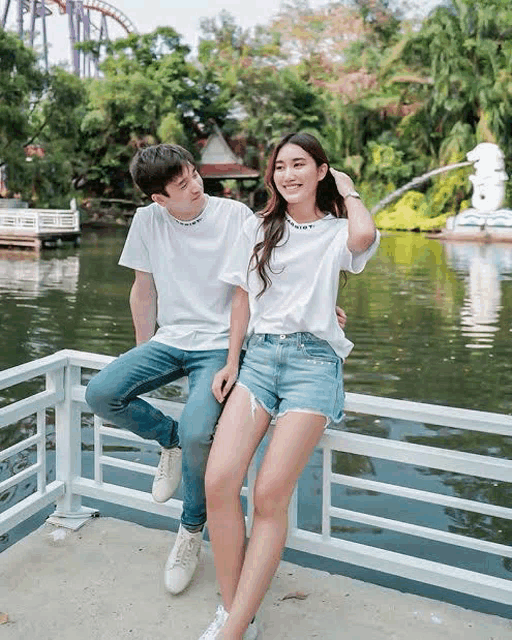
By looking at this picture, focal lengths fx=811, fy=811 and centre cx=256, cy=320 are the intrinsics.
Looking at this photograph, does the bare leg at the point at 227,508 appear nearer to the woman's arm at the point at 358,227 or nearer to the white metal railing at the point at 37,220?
the woman's arm at the point at 358,227

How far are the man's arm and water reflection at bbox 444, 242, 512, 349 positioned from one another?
5531mm

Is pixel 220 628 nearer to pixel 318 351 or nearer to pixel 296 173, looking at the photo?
pixel 318 351

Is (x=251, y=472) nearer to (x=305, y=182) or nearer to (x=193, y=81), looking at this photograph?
(x=305, y=182)

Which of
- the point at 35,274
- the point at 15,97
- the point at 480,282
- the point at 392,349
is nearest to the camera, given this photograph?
the point at 392,349

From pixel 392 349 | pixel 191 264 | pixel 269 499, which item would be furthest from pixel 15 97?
pixel 269 499

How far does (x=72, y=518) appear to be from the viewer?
2467 millimetres

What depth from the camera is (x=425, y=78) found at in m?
26.0

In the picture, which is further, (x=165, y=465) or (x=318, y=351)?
(x=165, y=465)

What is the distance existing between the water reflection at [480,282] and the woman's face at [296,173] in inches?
224

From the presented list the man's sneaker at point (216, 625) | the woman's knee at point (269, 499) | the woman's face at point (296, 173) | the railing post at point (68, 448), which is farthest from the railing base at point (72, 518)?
the woman's face at point (296, 173)

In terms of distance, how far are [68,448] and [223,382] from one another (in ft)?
2.33

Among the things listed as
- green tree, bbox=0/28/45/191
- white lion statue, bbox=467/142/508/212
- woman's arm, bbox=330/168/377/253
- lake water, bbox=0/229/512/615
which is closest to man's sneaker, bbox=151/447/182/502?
woman's arm, bbox=330/168/377/253

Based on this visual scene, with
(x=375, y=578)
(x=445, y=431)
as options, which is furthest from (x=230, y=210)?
(x=445, y=431)

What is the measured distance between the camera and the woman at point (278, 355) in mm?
1844
